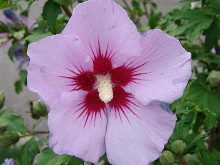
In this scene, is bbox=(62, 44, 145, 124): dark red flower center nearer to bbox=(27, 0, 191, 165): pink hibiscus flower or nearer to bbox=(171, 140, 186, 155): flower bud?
bbox=(27, 0, 191, 165): pink hibiscus flower

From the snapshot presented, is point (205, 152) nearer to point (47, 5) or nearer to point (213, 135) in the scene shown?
point (213, 135)

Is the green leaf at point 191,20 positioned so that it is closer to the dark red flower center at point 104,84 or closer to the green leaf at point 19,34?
the dark red flower center at point 104,84

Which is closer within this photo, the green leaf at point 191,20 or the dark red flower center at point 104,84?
the dark red flower center at point 104,84

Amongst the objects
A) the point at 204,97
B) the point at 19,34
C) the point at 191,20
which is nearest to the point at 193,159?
the point at 204,97

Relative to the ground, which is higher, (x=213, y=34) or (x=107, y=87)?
(x=107, y=87)

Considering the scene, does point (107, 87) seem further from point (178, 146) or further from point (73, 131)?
point (178, 146)

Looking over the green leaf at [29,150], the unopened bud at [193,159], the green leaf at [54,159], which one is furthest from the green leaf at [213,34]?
the green leaf at [29,150]
